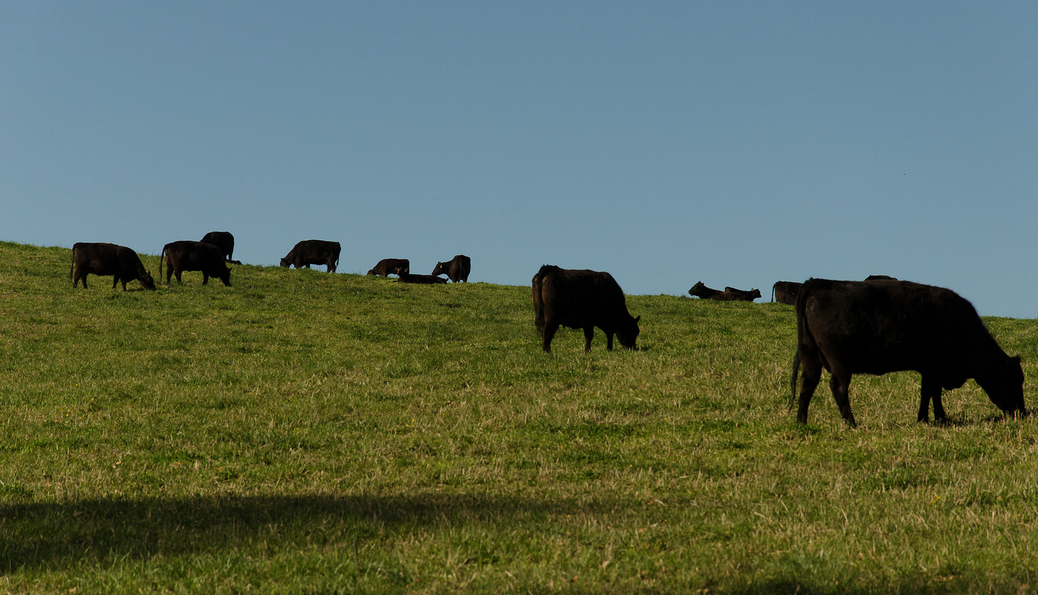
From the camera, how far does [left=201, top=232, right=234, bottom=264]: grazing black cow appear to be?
52531 mm

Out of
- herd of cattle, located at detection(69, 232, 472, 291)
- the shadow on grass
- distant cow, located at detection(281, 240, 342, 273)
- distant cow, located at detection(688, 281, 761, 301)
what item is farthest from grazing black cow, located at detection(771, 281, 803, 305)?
the shadow on grass

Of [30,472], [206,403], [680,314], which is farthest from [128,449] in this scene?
[680,314]

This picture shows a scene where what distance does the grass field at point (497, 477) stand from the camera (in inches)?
219

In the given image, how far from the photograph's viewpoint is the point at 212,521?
7.07 m

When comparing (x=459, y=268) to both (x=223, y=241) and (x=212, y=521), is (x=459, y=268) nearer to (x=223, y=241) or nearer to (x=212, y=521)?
(x=223, y=241)

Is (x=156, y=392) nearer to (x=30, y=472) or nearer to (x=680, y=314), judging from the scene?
(x=30, y=472)

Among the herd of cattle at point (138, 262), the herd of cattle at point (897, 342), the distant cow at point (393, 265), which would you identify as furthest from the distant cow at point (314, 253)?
the herd of cattle at point (897, 342)

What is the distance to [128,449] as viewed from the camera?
33.0 feet

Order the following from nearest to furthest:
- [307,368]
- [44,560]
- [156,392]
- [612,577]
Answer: [612,577] < [44,560] < [156,392] < [307,368]

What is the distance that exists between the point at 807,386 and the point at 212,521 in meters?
7.21

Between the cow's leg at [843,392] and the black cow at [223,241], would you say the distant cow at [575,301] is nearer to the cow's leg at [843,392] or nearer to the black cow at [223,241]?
the cow's leg at [843,392]

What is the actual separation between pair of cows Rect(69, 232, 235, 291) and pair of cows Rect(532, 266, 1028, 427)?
26599mm

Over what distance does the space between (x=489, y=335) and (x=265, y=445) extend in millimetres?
13462

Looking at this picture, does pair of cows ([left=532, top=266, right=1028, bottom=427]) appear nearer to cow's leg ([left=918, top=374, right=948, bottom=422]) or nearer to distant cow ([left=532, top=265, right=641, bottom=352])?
cow's leg ([left=918, top=374, right=948, bottom=422])
